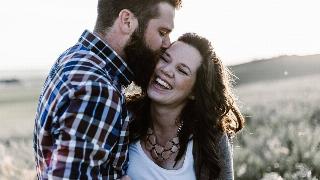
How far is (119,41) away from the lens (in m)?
4.03

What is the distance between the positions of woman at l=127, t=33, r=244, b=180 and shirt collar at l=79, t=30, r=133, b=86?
777 mm

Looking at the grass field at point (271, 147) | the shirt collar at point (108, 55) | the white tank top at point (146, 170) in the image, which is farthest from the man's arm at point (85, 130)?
the grass field at point (271, 147)

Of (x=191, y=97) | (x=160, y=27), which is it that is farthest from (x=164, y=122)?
(x=160, y=27)

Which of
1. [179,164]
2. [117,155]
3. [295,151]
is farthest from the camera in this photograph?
[295,151]

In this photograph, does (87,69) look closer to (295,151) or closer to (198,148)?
(198,148)

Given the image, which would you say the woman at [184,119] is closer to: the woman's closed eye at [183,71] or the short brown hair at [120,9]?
the woman's closed eye at [183,71]

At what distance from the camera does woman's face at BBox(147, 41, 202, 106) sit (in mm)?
4766

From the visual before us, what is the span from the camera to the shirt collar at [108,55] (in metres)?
3.90

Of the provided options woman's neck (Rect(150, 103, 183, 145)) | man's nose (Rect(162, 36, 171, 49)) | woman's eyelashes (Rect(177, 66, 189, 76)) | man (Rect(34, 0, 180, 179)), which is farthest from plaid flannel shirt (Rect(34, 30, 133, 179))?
woman's neck (Rect(150, 103, 183, 145))

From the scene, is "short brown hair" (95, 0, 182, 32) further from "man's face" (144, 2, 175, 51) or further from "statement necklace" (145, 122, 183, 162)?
"statement necklace" (145, 122, 183, 162)

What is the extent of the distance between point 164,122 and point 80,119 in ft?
5.50

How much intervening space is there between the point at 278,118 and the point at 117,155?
15.8 feet

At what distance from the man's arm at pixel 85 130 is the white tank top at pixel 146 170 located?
1.11 meters

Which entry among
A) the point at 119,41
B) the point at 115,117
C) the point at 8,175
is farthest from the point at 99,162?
the point at 8,175
